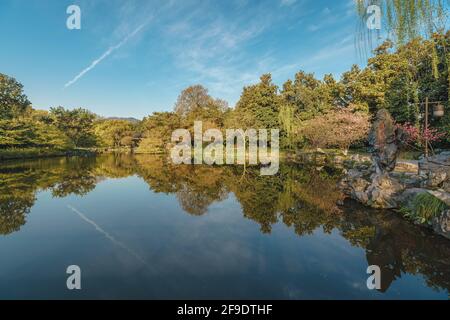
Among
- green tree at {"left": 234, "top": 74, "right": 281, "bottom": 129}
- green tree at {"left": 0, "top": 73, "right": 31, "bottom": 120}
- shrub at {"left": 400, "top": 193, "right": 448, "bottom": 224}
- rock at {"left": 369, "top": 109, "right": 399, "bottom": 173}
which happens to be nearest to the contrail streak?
shrub at {"left": 400, "top": 193, "right": 448, "bottom": 224}

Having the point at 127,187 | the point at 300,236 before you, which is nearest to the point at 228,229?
the point at 300,236

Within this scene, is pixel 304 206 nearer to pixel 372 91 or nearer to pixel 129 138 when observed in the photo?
pixel 372 91

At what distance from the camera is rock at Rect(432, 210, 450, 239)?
496 cm

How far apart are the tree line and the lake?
44.3 ft

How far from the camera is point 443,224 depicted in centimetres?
504

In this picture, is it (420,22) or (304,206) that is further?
(304,206)

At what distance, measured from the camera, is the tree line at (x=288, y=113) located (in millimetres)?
20953

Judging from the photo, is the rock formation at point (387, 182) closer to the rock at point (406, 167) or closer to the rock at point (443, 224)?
the rock at point (443, 224)

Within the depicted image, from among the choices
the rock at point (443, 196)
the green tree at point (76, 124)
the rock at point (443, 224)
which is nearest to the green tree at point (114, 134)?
the green tree at point (76, 124)

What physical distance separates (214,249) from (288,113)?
2006cm

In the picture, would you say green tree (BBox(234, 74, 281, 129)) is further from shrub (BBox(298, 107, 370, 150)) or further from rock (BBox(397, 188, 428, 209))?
rock (BBox(397, 188, 428, 209))
